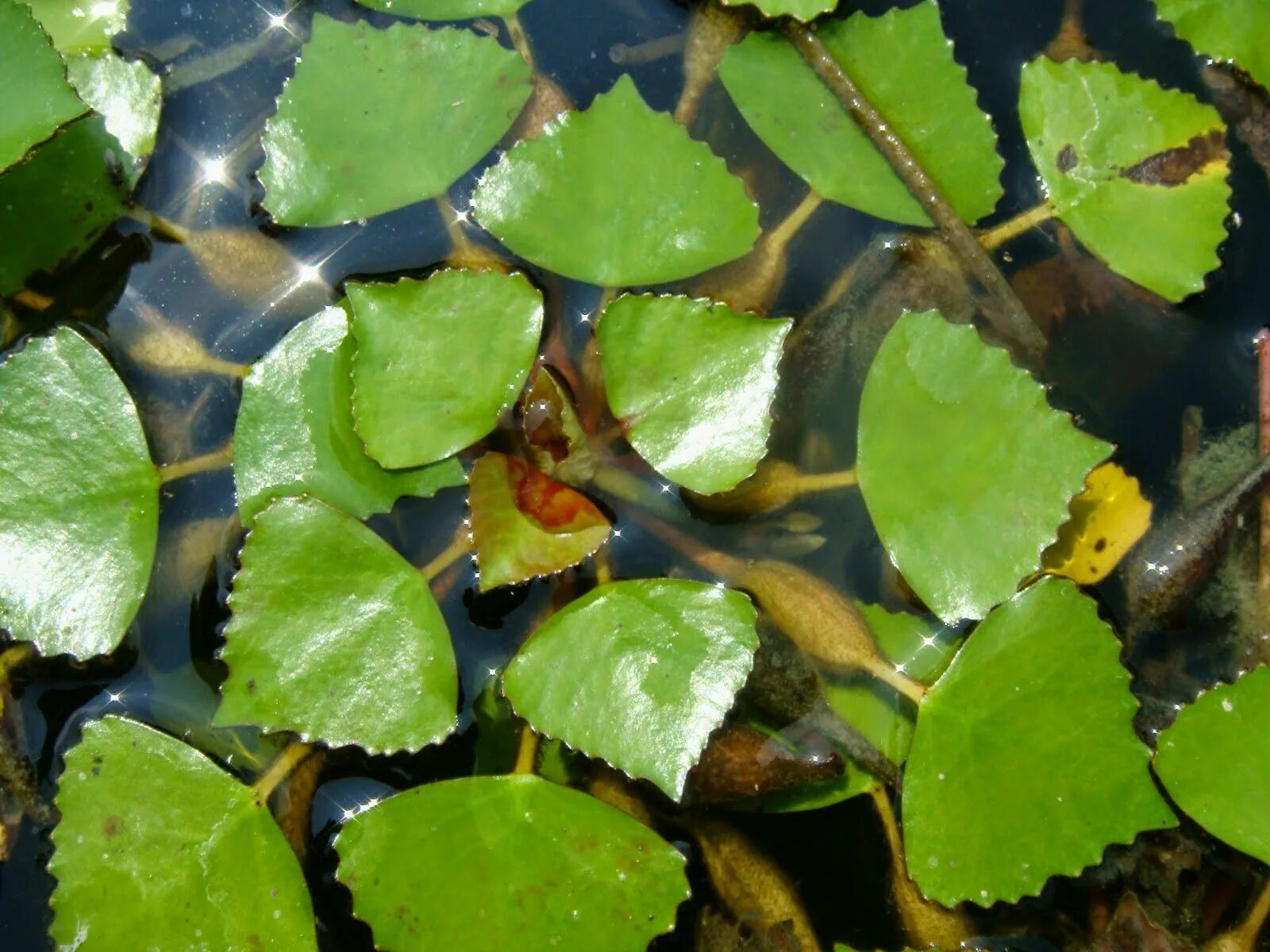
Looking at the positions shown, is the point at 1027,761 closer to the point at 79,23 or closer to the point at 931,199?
the point at 931,199

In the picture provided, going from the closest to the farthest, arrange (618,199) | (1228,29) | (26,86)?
1. (26,86)
2. (618,199)
3. (1228,29)

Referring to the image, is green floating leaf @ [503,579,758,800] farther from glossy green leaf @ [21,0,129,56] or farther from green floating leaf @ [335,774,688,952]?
glossy green leaf @ [21,0,129,56]

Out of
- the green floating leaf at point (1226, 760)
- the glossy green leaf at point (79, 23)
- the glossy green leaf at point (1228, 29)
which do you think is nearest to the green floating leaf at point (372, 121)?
the glossy green leaf at point (79, 23)

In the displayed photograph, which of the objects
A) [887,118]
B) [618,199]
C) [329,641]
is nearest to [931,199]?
[887,118]

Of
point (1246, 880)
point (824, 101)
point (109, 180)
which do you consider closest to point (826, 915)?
point (1246, 880)

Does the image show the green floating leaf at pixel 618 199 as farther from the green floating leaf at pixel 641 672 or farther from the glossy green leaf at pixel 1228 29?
the glossy green leaf at pixel 1228 29
